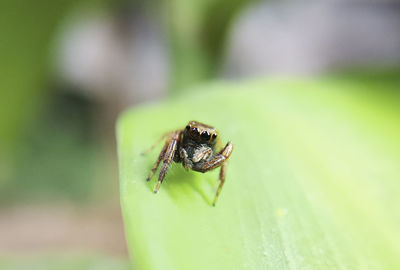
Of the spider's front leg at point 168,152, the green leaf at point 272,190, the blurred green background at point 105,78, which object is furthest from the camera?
the blurred green background at point 105,78

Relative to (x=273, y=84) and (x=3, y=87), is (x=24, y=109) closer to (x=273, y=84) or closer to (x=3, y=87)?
(x=3, y=87)

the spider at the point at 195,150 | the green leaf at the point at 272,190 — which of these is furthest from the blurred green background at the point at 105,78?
the spider at the point at 195,150

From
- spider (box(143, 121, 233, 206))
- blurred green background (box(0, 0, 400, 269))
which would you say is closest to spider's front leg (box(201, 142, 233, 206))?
spider (box(143, 121, 233, 206))

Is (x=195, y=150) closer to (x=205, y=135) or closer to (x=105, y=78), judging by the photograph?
(x=205, y=135)

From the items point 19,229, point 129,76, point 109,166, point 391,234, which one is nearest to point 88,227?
point 19,229

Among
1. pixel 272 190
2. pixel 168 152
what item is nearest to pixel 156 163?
pixel 168 152

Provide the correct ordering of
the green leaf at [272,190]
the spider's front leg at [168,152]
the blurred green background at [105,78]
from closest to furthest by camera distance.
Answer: the green leaf at [272,190] < the spider's front leg at [168,152] < the blurred green background at [105,78]

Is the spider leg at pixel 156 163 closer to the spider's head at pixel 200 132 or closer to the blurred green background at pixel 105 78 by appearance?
the spider's head at pixel 200 132
